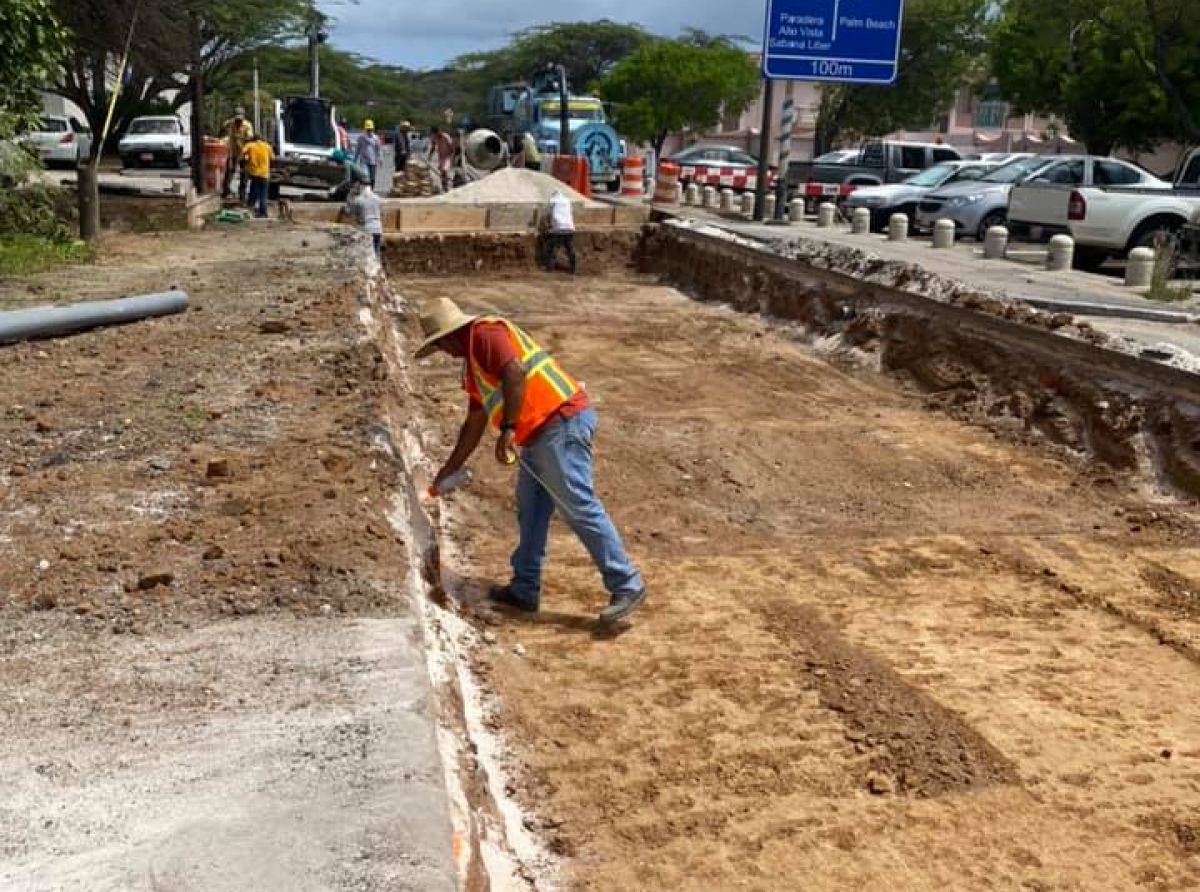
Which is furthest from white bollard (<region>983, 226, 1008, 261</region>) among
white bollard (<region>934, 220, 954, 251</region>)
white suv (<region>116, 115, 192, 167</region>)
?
white suv (<region>116, 115, 192, 167</region>)

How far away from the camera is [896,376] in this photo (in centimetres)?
1336

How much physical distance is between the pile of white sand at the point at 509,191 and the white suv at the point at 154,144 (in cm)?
1463

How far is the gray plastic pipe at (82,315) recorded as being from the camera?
31.1 feet

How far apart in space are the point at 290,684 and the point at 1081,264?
17.1 m

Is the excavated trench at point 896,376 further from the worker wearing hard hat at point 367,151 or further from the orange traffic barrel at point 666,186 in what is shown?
the worker wearing hard hat at point 367,151

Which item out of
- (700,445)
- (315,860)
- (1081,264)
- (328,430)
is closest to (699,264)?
(1081,264)

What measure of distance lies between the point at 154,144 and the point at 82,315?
28.8m

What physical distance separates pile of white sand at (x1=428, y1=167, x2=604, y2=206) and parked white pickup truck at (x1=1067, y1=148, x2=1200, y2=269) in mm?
9679

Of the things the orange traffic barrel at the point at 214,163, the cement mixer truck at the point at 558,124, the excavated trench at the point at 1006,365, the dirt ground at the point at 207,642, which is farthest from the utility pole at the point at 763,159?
the dirt ground at the point at 207,642

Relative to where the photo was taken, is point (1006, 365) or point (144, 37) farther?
point (144, 37)

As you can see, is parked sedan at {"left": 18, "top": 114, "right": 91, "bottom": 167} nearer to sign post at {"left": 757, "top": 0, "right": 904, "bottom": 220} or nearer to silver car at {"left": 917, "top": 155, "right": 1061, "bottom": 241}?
sign post at {"left": 757, "top": 0, "right": 904, "bottom": 220}

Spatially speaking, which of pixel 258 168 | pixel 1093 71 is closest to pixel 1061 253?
pixel 258 168

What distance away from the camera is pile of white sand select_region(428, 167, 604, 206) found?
23.9m

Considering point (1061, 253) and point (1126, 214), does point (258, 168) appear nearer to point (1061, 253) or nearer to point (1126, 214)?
point (1061, 253)
